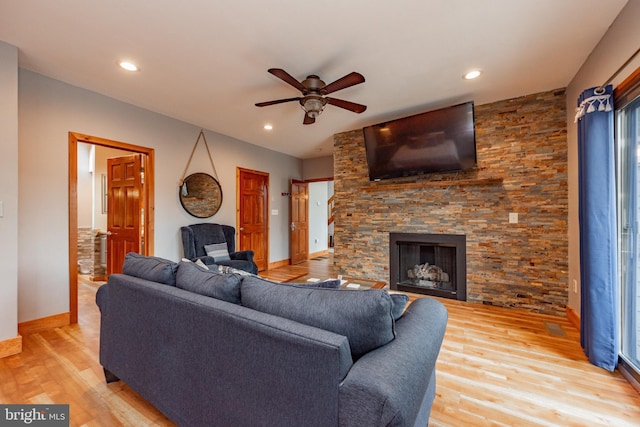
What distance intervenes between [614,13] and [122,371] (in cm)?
398

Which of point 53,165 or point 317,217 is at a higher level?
point 53,165

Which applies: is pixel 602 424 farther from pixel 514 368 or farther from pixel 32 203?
pixel 32 203

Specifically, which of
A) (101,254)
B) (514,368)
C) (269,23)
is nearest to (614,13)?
(269,23)

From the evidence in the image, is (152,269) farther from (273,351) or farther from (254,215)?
(254,215)

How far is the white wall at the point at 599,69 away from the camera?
1.69 m

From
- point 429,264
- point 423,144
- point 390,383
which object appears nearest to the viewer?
point 390,383

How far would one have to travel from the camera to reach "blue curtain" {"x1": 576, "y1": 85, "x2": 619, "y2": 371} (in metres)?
1.88

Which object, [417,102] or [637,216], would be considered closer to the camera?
[637,216]

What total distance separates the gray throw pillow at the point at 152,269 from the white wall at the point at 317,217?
16.9ft

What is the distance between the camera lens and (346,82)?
7.43 feet

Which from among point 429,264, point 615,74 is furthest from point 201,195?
point 615,74

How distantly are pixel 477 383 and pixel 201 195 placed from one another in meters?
4.00

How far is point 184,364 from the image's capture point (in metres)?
1.25

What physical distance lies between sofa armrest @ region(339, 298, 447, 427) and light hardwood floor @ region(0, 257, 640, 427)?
841 mm
